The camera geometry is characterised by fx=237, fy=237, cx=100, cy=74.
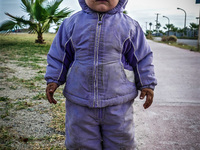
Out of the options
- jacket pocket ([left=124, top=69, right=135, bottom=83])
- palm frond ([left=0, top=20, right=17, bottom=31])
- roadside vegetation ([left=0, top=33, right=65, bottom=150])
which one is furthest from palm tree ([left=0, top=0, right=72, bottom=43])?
jacket pocket ([left=124, top=69, right=135, bottom=83])

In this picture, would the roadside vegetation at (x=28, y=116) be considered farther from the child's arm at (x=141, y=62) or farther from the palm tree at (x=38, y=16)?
the palm tree at (x=38, y=16)

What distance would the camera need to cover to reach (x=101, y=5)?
1.70 m

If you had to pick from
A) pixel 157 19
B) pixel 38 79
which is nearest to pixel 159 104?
pixel 38 79

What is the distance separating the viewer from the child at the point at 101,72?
169 centimetres

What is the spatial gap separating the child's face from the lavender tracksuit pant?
0.71m

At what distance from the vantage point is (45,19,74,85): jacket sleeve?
181 centimetres

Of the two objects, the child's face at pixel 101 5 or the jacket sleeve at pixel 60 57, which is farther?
the jacket sleeve at pixel 60 57

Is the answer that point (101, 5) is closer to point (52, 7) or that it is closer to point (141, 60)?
point (141, 60)

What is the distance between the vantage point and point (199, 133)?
105 inches

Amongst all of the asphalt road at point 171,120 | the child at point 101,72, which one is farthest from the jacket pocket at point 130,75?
the asphalt road at point 171,120

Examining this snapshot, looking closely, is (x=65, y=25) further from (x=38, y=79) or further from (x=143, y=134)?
(x=38, y=79)

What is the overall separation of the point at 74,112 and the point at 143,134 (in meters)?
1.18

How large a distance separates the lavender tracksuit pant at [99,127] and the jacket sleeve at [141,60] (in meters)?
0.20

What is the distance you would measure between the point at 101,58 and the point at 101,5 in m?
0.38
